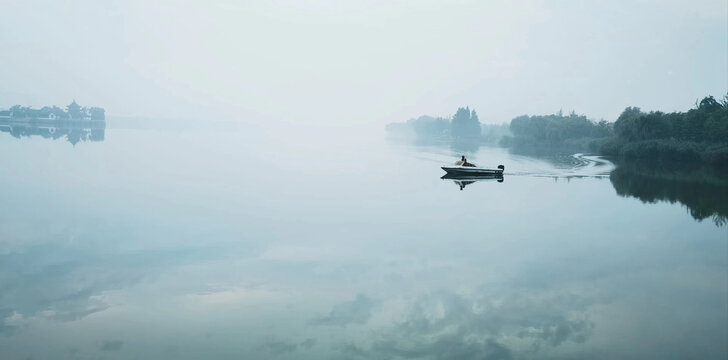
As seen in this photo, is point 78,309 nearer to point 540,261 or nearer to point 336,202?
point 540,261

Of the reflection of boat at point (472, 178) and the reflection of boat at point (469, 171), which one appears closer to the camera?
the reflection of boat at point (472, 178)

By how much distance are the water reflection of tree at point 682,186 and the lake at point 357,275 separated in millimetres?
501

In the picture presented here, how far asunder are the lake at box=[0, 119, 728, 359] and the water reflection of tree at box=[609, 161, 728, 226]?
19.7 inches

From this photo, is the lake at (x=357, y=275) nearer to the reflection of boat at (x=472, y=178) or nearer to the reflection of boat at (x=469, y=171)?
the reflection of boat at (x=472, y=178)

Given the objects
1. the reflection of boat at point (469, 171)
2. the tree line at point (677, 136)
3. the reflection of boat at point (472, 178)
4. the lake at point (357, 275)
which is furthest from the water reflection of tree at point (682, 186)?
the reflection of boat at point (469, 171)

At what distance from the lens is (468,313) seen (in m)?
15.6

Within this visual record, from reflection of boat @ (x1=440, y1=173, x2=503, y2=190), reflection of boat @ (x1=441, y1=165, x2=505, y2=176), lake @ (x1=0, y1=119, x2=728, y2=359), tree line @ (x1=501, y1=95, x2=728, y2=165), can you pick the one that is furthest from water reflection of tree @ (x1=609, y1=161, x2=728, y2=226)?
reflection of boat @ (x1=441, y1=165, x2=505, y2=176)

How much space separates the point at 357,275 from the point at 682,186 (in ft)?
122

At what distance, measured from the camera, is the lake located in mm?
13516

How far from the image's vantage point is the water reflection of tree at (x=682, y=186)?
33.9 m

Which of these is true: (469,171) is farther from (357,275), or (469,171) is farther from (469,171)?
(357,275)

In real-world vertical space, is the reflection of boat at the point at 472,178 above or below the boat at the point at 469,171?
below

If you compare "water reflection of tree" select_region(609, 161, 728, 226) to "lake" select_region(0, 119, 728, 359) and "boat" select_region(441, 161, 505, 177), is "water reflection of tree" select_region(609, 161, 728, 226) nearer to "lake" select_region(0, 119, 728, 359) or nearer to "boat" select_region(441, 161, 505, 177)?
"lake" select_region(0, 119, 728, 359)

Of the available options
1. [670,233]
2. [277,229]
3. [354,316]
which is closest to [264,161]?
[277,229]
